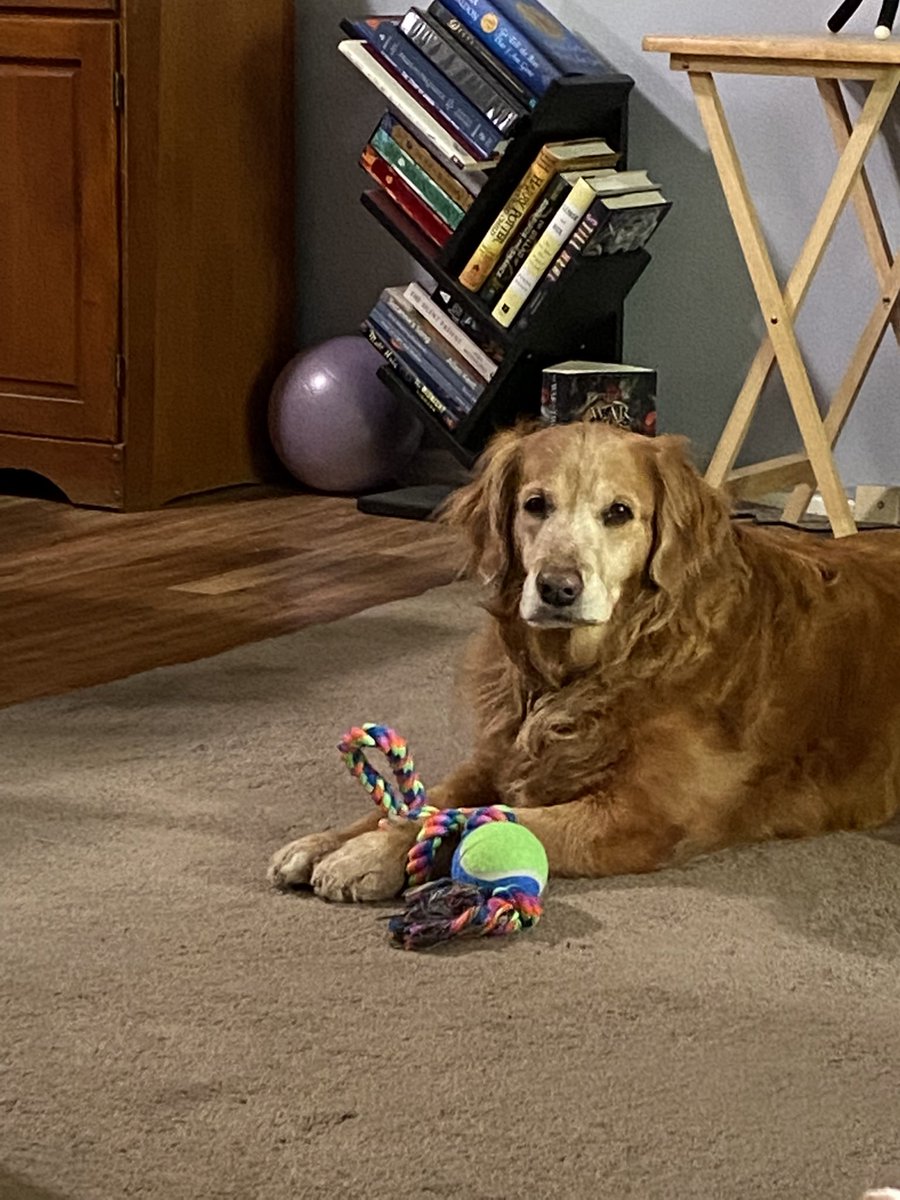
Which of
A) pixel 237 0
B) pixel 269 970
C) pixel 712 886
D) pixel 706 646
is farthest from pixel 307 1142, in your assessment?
pixel 237 0

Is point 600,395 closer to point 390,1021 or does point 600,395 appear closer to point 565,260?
point 565,260

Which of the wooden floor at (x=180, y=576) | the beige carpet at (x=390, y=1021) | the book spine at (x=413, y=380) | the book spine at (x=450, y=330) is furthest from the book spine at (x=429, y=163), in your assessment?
the beige carpet at (x=390, y=1021)

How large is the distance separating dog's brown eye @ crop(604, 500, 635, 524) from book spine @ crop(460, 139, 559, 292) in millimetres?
1852

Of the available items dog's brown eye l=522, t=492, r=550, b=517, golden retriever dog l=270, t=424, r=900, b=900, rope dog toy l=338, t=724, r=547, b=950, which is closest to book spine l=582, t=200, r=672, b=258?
golden retriever dog l=270, t=424, r=900, b=900

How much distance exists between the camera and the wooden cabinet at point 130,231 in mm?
3906

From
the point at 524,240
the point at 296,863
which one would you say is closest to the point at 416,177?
the point at 524,240

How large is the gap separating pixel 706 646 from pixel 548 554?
227 millimetres

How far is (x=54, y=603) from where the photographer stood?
329cm

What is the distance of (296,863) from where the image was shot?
201 centimetres

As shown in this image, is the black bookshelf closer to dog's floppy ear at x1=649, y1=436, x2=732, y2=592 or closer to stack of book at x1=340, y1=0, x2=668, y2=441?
stack of book at x1=340, y1=0, x2=668, y2=441

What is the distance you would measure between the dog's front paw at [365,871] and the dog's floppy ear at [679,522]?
410mm

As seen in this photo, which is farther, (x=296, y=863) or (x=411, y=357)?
(x=411, y=357)

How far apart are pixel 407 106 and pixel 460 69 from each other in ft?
0.42

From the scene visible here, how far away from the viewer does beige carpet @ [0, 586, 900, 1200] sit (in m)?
1.44
